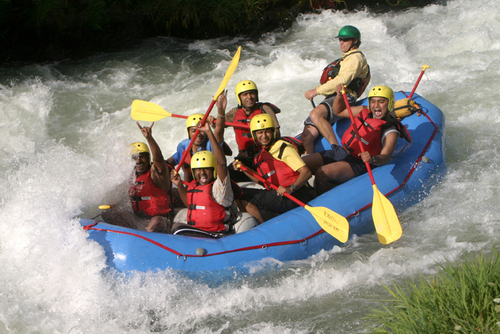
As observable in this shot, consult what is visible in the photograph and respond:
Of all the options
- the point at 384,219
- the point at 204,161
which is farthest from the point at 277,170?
the point at 384,219

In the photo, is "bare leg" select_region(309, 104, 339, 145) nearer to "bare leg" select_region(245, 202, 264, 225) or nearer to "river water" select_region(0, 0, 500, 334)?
"river water" select_region(0, 0, 500, 334)

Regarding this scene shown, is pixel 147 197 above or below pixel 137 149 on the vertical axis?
below

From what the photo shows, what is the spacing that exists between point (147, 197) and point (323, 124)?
1871 millimetres

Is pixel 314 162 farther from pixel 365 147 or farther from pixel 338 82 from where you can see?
pixel 338 82

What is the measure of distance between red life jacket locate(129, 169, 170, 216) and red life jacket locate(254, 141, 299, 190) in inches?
34.9

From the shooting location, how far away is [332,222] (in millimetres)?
3596

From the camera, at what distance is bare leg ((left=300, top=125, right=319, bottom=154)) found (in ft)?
15.5

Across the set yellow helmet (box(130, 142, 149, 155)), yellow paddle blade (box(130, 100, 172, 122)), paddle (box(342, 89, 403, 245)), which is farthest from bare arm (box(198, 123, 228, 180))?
yellow paddle blade (box(130, 100, 172, 122))

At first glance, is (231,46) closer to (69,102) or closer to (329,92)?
(69,102)

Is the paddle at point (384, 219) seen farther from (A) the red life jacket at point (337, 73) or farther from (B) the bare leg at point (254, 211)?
(A) the red life jacket at point (337, 73)

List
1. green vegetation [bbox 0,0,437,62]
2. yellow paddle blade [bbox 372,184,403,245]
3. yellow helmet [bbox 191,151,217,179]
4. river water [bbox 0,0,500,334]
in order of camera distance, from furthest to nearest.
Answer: green vegetation [bbox 0,0,437,62] → yellow helmet [bbox 191,151,217,179] → yellow paddle blade [bbox 372,184,403,245] → river water [bbox 0,0,500,334]

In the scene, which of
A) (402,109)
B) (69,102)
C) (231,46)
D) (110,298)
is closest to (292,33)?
(231,46)

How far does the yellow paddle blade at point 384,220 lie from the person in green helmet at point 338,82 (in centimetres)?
100

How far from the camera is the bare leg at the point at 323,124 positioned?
4660mm
